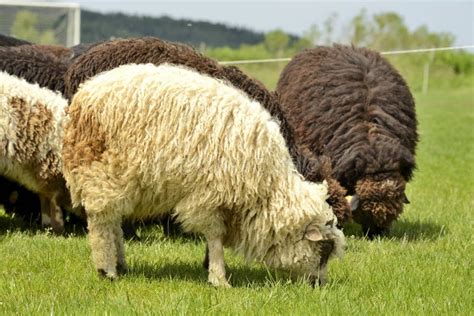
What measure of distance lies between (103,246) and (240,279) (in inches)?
38.4

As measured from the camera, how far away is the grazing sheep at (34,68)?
830 cm

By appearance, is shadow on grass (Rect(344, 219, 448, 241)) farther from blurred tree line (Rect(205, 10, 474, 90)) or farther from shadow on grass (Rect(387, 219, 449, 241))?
blurred tree line (Rect(205, 10, 474, 90))

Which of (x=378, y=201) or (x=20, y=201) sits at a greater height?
(x=378, y=201)

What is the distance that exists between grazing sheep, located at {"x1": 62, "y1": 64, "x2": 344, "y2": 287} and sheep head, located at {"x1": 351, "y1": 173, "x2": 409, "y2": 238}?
81.3 inches

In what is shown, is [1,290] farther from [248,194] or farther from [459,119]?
[459,119]

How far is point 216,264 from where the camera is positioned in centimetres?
575

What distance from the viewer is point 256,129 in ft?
18.7

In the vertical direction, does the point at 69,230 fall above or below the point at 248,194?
below

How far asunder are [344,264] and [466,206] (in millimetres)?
3543

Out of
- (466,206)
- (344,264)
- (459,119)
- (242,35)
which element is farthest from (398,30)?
(344,264)

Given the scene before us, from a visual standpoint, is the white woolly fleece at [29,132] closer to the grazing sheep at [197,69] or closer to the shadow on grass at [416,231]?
the grazing sheep at [197,69]

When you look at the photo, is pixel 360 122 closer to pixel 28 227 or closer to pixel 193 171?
pixel 193 171

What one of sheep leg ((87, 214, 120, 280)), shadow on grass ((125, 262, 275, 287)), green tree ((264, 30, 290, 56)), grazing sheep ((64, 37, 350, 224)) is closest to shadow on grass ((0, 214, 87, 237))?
grazing sheep ((64, 37, 350, 224))

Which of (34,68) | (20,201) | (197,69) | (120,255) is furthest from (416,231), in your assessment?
(34,68)
